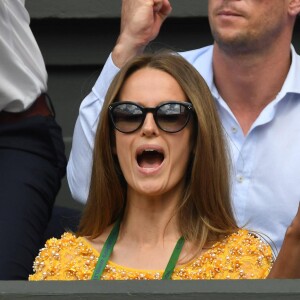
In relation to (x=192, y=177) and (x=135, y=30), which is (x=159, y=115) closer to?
(x=192, y=177)

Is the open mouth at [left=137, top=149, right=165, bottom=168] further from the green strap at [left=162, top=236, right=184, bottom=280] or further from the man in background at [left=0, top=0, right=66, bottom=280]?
the man in background at [left=0, top=0, right=66, bottom=280]

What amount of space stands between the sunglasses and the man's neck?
100 cm

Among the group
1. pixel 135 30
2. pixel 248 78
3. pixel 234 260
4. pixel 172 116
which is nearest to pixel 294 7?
pixel 248 78

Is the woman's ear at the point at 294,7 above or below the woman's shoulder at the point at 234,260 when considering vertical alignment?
above

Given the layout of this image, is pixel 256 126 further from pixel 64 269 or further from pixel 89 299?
pixel 89 299

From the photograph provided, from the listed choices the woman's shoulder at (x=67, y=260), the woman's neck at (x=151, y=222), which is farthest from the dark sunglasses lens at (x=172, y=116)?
the woman's shoulder at (x=67, y=260)

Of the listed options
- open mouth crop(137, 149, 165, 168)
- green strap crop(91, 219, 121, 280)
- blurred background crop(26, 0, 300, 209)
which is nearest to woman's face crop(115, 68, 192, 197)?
open mouth crop(137, 149, 165, 168)

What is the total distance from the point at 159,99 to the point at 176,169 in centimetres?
21

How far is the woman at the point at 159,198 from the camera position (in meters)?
3.53

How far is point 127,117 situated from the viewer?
3.60 meters

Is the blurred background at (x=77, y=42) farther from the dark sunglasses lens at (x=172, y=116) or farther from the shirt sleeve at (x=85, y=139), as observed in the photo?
the dark sunglasses lens at (x=172, y=116)

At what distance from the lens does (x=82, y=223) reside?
3748 mm

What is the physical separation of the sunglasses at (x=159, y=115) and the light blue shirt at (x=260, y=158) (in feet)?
2.08

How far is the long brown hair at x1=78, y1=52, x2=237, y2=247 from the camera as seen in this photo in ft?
11.8
